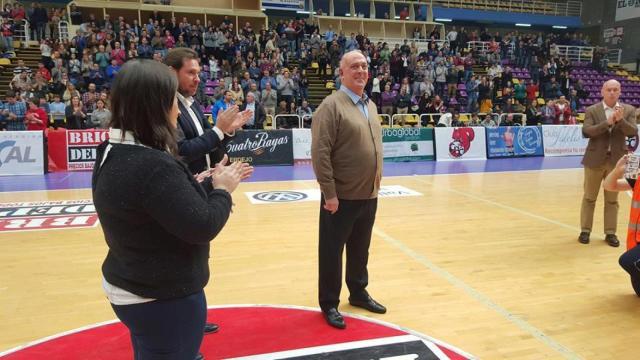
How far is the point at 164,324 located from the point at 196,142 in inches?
43.9

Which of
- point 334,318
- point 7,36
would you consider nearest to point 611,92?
point 334,318

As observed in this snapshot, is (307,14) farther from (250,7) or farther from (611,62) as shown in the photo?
(611,62)

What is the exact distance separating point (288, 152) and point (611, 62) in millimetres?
26982

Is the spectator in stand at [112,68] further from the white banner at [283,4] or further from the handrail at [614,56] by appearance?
the handrail at [614,56]

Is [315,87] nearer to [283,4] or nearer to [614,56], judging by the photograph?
[283,4]

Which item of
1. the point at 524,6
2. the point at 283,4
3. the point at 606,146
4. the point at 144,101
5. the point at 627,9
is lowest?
the point at 606,146

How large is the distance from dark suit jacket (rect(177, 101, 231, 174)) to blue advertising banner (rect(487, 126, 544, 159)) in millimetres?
11825

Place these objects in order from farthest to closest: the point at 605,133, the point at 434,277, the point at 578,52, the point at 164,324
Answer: the point at 578,52 → the point at 605,133 → the point at 434,277 → the point at 164,324

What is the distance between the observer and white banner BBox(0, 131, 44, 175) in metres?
9.95

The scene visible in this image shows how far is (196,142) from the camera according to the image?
2420mm

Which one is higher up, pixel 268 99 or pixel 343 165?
pixel 268 99

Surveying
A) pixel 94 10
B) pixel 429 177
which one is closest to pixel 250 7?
pixel 94 10

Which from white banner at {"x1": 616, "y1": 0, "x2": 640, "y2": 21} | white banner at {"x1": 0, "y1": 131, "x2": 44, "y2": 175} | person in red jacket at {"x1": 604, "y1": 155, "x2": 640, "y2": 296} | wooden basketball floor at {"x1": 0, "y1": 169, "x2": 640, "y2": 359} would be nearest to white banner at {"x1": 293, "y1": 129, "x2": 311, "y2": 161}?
wooden basketball floor at {"x1": 0, "y1": 169, "x2": 640, "y2": 359}

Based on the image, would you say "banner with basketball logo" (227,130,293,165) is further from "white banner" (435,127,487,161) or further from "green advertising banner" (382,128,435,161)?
"white banner" (435,127,487,161)
